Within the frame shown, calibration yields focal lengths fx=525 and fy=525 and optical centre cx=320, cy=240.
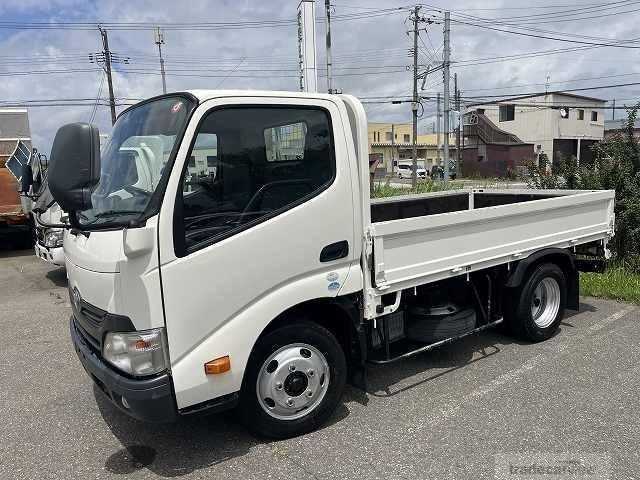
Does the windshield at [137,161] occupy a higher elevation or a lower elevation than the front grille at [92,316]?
higher

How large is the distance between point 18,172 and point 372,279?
34.1 feet

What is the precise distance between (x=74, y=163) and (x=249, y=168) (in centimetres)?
99

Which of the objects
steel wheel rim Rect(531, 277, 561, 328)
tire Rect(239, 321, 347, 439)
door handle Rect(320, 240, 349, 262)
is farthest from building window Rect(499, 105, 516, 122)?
tire Rect(239, 321, 347, 439)

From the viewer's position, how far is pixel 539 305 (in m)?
5.27

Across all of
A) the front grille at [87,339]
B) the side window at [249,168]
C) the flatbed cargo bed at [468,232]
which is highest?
the side window at [249,168]

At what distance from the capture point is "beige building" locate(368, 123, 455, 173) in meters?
69.1

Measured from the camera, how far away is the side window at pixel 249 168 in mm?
2973

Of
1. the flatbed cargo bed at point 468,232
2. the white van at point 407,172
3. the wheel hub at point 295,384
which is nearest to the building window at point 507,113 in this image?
the white van at point 407,172

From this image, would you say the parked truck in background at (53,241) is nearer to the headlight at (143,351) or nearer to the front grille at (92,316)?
the front grille at (92,316)

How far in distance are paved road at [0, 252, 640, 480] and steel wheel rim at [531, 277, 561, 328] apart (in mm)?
234

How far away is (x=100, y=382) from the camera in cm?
316

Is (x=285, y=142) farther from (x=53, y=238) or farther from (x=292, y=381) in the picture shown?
(x=53, y=238)

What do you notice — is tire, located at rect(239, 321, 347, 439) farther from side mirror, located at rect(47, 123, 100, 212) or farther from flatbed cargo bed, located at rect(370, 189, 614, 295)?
side mirror, located at rect(47, 123, 100, 212)

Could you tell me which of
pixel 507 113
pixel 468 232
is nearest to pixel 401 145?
pixel 507 113
